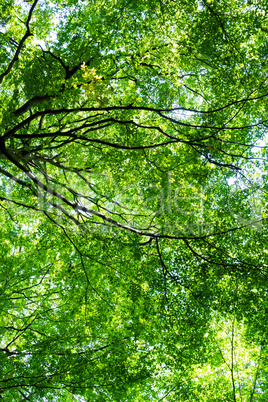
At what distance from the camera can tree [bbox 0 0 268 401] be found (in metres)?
5.33

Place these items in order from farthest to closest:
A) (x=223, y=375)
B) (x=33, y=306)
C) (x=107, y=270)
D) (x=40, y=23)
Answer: (x=223, y=375), (x=33, y=306), (x=40, y=23), (x=107, y=270)

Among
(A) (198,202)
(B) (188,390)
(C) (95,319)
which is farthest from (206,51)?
(B) (188,390)

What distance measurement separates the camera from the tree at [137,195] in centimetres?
533

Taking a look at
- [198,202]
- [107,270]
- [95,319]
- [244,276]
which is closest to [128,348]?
[95,319]

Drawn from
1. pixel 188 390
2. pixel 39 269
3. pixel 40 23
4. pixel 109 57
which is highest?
pixel 40 23

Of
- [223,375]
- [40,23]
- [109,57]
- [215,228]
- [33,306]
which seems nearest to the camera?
[109,57]

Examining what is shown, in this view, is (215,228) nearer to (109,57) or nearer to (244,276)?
(244,276)

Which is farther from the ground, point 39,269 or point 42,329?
point 39,269

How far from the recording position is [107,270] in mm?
6801

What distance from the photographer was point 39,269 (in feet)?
25.9

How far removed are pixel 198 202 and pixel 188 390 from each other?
5.42 m

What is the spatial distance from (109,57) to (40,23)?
12.0ft

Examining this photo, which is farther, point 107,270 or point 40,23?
point 40,23

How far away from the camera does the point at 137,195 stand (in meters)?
8.67
